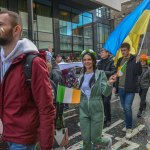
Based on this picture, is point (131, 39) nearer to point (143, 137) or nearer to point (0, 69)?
point (143, 137)

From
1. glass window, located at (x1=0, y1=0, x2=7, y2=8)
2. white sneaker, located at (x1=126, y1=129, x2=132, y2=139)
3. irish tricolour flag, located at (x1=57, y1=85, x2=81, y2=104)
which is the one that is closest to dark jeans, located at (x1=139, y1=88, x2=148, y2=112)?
white sneaker, located at (x1=126, y1=129, x2=132, y2=139)

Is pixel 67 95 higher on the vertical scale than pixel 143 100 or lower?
higher

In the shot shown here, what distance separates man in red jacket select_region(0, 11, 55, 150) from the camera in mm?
2266

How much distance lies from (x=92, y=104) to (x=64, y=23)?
68.7ft

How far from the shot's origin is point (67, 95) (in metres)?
4.17

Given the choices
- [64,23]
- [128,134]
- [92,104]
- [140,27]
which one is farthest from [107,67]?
[64,23]

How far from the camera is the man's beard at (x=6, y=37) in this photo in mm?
2285

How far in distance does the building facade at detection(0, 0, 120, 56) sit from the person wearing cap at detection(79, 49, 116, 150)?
48.3ft

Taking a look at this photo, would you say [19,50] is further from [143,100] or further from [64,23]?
[64,23]

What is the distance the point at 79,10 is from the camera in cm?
2702

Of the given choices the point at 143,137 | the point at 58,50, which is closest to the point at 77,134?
the point at 143,137

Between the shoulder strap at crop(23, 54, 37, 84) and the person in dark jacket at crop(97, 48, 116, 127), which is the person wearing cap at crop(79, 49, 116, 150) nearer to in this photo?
the shoulder strap at crop(23, 54, 37, 84)

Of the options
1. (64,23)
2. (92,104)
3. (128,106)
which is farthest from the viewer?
(64,23)

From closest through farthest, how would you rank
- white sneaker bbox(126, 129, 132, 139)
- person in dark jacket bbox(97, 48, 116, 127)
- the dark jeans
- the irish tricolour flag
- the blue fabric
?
the irish tricolour flag < the blue fabric < white sneaker bbox(126, 129, 132, 139) < person in dark jacket bbox(97, 48, 116, 127) < the dark jeans
